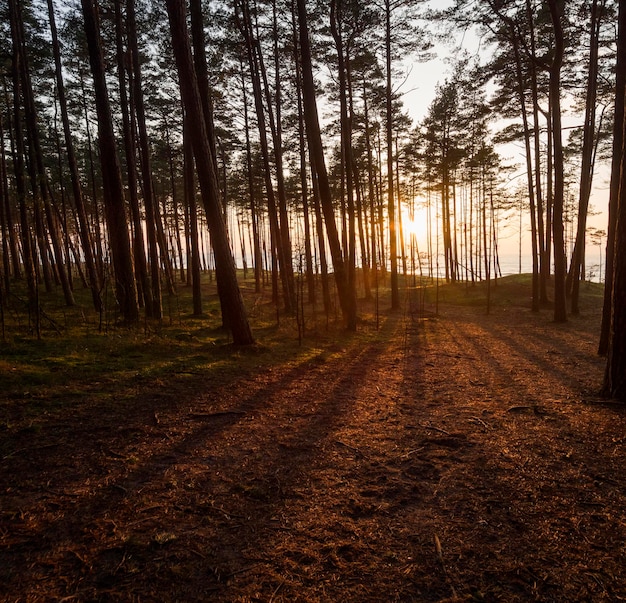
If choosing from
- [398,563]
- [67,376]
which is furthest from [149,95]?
[398,563]

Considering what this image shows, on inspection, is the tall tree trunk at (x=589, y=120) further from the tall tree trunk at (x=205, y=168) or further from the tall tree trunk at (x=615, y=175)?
the tall tree trunk at (x=205, y=168)

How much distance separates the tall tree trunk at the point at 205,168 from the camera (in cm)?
733

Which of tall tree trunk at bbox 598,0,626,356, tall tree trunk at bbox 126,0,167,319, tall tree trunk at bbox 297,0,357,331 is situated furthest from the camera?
tall tree trunk at bbox 126,0,167,319

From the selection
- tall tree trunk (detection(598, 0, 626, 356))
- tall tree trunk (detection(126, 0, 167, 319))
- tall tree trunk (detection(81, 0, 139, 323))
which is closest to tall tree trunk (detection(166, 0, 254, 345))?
tall tree trunk (detection(81, 0, 139, 323))

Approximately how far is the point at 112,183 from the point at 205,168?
4.14 metres

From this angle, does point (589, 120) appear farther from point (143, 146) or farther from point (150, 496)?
point (150, 496)

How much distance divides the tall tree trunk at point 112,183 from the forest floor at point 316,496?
5.83m

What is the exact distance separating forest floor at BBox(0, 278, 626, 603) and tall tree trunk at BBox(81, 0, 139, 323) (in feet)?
19.1

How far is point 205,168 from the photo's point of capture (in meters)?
7.99

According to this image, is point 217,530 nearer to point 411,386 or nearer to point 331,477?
point 331,477

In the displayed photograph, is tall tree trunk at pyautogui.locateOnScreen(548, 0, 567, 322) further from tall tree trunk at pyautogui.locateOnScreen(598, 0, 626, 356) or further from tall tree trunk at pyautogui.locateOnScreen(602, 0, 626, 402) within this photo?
tall tree trunk at pyautogui.locateOnScreen(602, 0, 626, 402)

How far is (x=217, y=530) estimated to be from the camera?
8.61ft

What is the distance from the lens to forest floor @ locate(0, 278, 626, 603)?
214cm

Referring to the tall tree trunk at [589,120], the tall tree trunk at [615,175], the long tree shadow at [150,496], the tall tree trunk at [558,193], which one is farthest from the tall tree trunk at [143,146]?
the tall tree trunk at [589,120]
